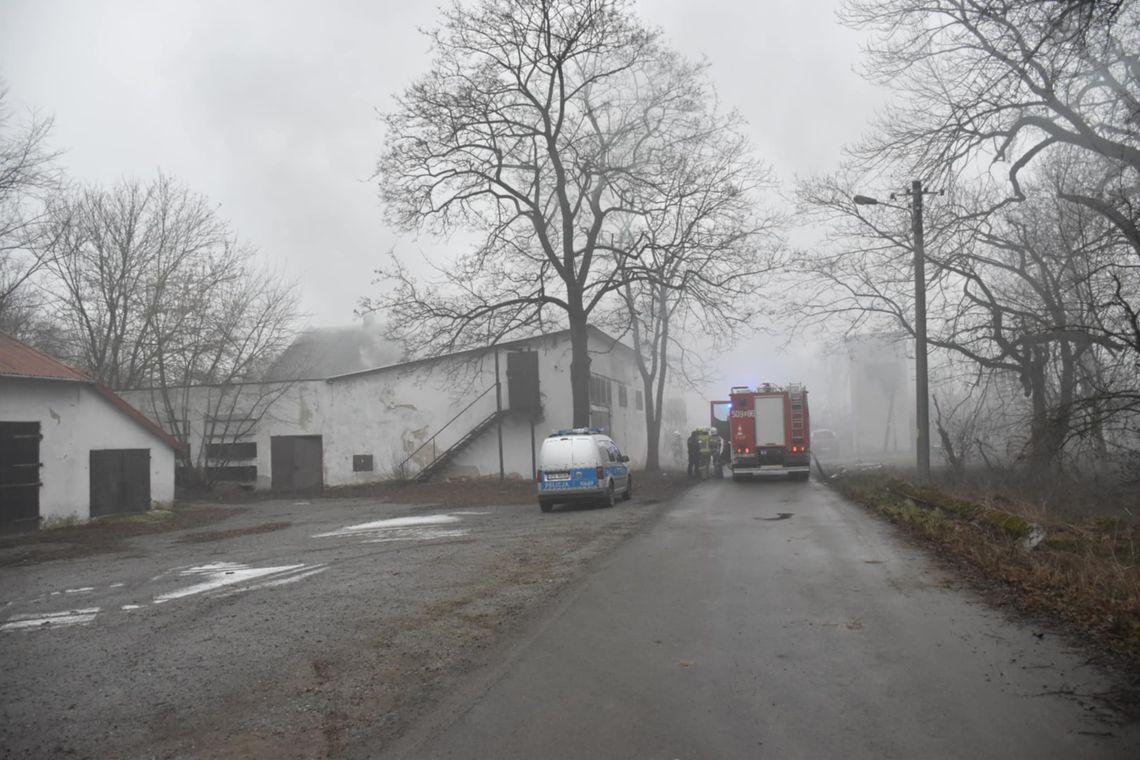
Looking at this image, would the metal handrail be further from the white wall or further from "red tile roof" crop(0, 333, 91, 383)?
"red tile roof" crop(0, 333, 91, 383)

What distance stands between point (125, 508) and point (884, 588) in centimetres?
2128

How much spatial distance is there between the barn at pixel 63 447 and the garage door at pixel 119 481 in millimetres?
26

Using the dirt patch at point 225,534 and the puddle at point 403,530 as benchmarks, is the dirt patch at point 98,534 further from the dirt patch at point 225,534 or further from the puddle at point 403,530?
the puddle at point 403,530

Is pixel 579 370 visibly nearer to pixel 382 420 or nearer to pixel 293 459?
pixel 382 420

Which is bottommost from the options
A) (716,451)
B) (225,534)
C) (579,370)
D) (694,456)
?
(225,534)

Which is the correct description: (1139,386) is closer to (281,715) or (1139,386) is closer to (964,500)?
(964,500)

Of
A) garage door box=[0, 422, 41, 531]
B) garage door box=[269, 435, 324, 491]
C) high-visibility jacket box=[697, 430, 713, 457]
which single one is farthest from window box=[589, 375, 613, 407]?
garage door box=[0, 422, 41, 531]

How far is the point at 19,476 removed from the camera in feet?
67.0

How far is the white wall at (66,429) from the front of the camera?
68.2ft

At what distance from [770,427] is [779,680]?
88.7ft

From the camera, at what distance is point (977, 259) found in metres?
21.7

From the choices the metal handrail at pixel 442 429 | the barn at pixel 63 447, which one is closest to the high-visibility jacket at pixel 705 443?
the metal handrail at pixel 442 429

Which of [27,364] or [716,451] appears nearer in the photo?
[27,364]

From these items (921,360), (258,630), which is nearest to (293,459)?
(921,360)
